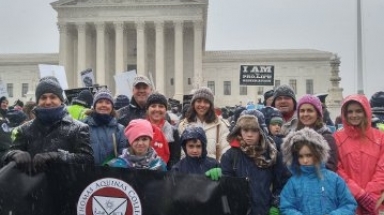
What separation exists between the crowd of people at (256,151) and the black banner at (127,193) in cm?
14

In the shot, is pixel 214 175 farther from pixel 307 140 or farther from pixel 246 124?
pixel 307 140

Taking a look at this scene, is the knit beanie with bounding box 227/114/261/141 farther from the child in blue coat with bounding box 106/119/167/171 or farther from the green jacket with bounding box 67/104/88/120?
the green jacket with bounding box 67/104/88/120

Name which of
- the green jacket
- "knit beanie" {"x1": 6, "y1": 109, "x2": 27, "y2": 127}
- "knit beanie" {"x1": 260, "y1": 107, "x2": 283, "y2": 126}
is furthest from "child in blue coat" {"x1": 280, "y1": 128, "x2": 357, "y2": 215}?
"knit beanie" {"x1": 6, "y1": 109, "x2": 27, "y2": 127}

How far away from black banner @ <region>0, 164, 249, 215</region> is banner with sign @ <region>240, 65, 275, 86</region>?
10.1 meters

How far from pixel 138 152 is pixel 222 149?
140cm

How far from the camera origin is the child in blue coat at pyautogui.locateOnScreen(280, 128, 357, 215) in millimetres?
4812

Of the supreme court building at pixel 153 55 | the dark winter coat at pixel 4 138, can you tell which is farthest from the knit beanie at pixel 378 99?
the supreme court building at pixel 153 55

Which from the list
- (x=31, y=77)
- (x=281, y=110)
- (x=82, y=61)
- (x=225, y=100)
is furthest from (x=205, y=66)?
(x=281, y=110)

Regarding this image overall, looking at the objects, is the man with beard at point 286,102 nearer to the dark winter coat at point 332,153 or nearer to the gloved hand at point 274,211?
the dark winter coat at point 332,153

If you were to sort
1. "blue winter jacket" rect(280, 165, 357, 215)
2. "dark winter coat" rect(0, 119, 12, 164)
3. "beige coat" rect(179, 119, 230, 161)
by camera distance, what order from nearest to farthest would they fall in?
"blue winter jacket" rect(280, 165, 357, 215)
"beige coat" rect(179, 119, 230, 161)
"dark winter coat" rect(0, 119, 12, 164)

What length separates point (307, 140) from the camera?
501 centimetres

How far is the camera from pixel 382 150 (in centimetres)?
539

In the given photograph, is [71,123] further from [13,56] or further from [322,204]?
[13,56]

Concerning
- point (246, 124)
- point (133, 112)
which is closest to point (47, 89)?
point (246, 124)
